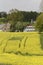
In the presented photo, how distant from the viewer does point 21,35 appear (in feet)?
95.2

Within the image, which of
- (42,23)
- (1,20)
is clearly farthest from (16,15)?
(42,23)

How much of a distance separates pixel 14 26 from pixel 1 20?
20.7m

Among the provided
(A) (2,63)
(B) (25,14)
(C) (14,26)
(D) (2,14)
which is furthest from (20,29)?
(A) (2,63)

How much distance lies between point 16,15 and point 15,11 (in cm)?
184

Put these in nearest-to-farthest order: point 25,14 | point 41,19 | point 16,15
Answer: point 41,19 → point 16,15 → point 25,14

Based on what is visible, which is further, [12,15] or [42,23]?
[12,15]

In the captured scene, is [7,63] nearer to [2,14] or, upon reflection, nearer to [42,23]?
[42,23]

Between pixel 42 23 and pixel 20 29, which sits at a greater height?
pixel 42 23

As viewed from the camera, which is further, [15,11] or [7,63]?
[15,11]

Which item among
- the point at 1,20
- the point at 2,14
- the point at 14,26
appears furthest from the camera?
the point at 2,14

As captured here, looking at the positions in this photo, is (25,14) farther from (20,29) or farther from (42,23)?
(42,23)

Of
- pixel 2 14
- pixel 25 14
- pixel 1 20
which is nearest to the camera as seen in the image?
pixel 25 14

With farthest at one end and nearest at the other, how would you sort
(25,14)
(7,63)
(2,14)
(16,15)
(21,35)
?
(2,14) → (25,14) → (16,15) → (21,35) → (7,63)

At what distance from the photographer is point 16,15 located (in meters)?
53.2
